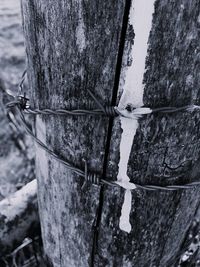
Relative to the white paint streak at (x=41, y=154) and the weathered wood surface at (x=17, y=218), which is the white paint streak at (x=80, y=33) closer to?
the white paint streak at (x=41, y=154)

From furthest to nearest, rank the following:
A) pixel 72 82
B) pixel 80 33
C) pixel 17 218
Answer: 1. pixel 17 218
2. pixel 72 82
3. pixel 80 33

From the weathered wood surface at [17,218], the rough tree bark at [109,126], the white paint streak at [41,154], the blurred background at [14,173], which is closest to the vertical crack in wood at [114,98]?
the rough tree bark at [109,126]

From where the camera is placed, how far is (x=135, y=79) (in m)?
1.07

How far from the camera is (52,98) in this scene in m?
1.26

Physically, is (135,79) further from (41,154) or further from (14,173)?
(14,173)

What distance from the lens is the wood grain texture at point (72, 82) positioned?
1.03 meters

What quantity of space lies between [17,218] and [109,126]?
1.24 meters

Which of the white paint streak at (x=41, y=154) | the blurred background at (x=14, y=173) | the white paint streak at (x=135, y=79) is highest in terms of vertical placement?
the white paint streak at (x=135, y=79)

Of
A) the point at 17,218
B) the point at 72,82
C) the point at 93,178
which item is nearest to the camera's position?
the point at 72,82

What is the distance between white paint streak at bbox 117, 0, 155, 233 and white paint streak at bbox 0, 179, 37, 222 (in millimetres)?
1031

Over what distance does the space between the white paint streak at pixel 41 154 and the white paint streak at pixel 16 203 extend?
618 millimetres

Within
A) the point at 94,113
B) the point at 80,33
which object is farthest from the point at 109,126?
the point at 80,33

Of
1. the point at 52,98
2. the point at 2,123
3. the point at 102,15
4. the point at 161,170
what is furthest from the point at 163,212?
the point at 2,123

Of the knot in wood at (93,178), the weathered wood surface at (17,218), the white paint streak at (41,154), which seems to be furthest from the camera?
the weathered wood surface at (17,218)
